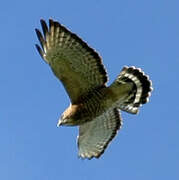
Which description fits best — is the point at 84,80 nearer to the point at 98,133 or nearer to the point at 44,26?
the point at 44,26

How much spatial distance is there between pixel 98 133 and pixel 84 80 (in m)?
2.24

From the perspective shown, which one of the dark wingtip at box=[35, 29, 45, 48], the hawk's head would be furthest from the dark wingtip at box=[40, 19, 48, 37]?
the hawk's head

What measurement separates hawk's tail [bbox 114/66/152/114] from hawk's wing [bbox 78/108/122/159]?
2.81ft

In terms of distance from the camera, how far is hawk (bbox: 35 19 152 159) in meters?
15.5

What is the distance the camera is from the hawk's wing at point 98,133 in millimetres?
17516

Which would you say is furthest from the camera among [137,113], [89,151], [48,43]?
[89,151]

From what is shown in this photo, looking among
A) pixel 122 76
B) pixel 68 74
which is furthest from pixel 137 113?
pixel 68 74

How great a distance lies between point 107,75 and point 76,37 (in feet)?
3.40

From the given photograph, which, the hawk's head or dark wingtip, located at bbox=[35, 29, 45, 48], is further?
the hawk's head

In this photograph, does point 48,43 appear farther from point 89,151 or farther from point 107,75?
point 89,151

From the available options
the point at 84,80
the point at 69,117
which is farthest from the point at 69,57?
the point at 69,117

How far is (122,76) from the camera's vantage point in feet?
53.7

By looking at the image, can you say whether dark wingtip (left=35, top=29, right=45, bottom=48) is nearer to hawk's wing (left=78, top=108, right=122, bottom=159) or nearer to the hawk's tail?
the hawk's tail

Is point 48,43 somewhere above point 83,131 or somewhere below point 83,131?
above
